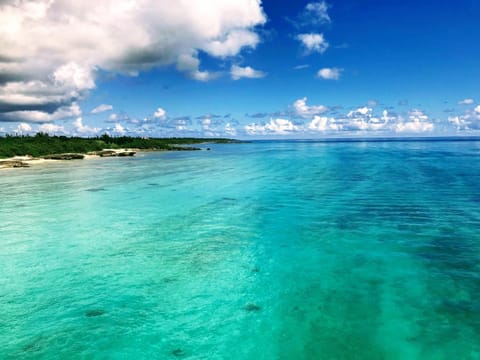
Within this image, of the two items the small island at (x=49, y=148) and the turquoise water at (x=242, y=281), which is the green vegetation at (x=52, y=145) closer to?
the small island at (x=49, y=148)

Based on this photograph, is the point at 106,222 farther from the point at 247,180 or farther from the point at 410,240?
the point at 247,180

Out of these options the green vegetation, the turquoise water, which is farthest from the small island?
the turquoise water

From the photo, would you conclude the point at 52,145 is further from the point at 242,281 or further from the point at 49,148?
the point at 242,281

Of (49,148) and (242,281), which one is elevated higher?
(49,148)

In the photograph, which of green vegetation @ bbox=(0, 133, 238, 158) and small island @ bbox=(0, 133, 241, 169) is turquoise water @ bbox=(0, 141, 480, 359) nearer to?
small island @ bbox=(0, 133, 241, 169)

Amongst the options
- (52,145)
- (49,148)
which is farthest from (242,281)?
(52,145)

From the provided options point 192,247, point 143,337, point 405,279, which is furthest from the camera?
point 192,247

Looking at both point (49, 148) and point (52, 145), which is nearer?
point (49, 148)

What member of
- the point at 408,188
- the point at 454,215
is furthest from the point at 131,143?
the point at 454,215
